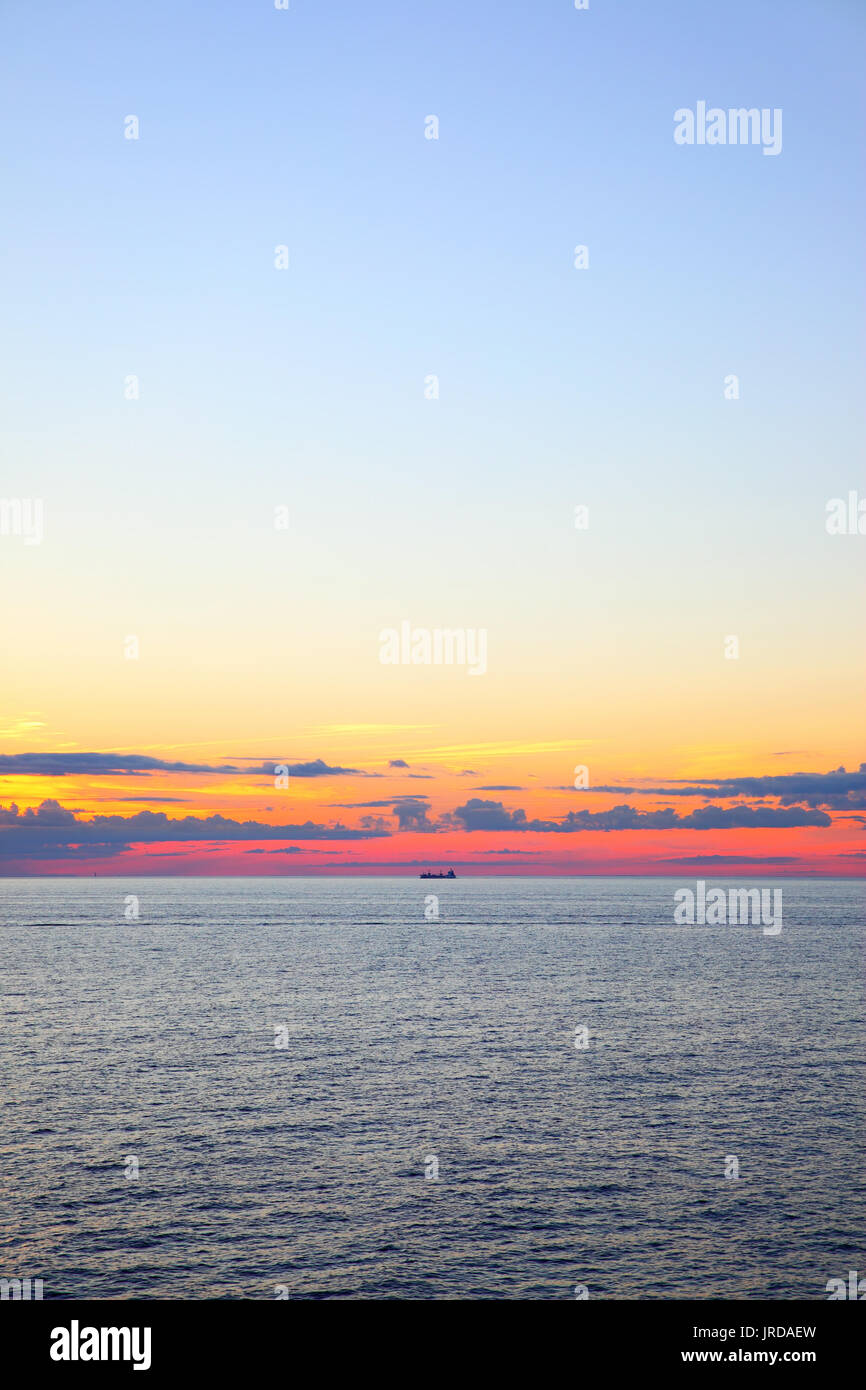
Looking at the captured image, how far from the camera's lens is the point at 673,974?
16750cm

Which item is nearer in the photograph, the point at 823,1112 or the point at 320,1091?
the point at 823,1112

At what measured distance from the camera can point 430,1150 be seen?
64.1m

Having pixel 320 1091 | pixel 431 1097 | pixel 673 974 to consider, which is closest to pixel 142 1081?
pixel 320 1091

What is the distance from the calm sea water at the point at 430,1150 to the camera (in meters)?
47.6

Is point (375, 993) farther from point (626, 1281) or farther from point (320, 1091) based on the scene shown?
point (626, 1281)

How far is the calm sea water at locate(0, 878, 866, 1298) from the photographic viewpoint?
4756 cm

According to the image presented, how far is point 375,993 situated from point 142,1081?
5629 centimetres
